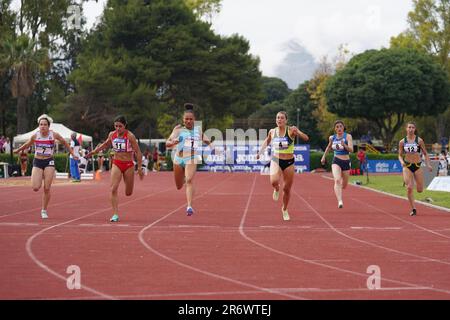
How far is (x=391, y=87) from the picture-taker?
74.8 meters

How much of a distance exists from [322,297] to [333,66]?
8615 centimetres

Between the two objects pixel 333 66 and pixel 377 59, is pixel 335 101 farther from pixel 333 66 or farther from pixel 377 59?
pixel 333 66

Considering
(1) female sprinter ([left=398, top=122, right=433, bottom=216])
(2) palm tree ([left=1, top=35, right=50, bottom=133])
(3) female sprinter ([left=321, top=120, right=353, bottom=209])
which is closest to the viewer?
(1) female sprinter ([left=398, top=122, right=433, bottom=216])

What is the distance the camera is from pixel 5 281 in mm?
7934

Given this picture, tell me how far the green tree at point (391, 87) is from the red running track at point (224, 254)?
190 feet

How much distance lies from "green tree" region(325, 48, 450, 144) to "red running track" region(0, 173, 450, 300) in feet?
190

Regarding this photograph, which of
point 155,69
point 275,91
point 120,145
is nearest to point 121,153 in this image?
point 120,145

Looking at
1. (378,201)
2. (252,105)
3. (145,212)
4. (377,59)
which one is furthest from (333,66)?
(145,212)

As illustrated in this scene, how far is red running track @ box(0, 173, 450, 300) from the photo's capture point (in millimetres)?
7531

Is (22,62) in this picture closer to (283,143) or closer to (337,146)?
(337,146)

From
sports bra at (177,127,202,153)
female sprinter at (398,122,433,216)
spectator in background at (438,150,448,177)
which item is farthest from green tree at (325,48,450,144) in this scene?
sports bra at (177,127,202,153)

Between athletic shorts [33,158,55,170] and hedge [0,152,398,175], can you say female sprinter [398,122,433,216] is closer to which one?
athletic shorts [33,158,55,170]
